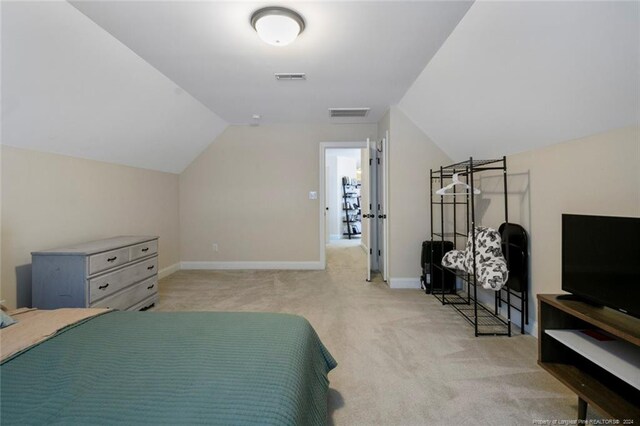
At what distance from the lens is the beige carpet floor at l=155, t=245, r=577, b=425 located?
156cm

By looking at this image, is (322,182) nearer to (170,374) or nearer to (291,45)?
(291,45)

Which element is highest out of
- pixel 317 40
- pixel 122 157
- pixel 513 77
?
pixel 317 40

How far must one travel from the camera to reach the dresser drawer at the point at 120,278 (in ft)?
7.36

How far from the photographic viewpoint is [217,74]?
9.12ft

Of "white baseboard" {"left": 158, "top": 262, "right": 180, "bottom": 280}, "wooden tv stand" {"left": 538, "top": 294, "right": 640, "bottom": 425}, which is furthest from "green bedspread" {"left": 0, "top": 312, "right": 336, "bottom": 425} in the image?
"white baseboard" {"left": 158, "top": 262, "right": 180, "bottom": 280}

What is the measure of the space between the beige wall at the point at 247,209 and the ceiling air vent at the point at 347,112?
1018mm

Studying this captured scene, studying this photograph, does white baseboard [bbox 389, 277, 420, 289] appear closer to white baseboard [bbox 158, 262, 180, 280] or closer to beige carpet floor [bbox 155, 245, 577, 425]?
beige carpet floor [bbox 155, 245, 577, 425]

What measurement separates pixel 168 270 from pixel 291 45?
12.4ft

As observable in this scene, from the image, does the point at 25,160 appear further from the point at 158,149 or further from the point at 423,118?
the point at 423,118

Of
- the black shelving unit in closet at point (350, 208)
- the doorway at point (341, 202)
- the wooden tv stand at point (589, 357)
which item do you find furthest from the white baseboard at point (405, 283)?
the black shelving unit in closet at point (350, 208)

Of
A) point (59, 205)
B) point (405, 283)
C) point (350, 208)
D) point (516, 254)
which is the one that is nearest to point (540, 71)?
point (516, 254)

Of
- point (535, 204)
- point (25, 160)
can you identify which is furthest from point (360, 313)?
point (25, 160)

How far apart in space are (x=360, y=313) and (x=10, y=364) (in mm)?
2494

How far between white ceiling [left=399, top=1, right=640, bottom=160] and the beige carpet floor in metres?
1.70
